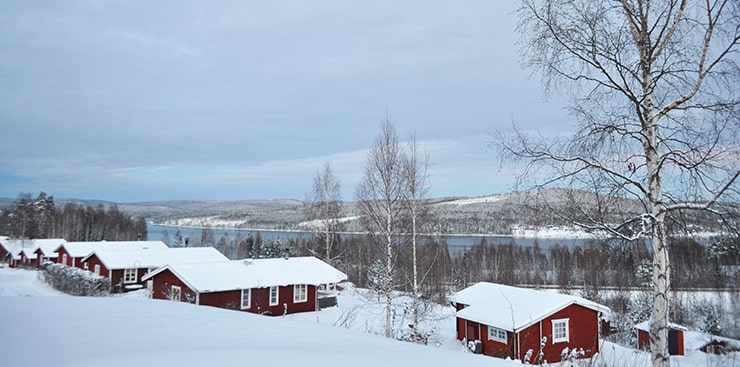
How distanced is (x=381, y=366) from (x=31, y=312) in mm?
3139

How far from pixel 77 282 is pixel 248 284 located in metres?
9.83

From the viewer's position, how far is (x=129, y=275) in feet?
84.7

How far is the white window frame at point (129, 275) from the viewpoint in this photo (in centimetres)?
2567

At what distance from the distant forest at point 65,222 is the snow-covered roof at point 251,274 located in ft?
103

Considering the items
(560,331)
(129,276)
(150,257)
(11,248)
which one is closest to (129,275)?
(129,276)

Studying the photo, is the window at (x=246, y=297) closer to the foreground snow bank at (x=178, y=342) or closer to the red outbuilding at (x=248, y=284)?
the red outbuilding at (x=248, y=284)

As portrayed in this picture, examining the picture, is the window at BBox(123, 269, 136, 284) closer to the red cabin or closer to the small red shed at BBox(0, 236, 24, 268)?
the red cabin

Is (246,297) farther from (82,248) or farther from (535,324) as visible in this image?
(82,248)

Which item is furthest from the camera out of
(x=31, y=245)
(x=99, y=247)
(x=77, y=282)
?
(x=31, y=245)

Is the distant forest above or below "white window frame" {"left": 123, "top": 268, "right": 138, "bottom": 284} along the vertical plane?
above

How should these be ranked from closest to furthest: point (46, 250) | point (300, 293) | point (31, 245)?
point (300, 293)
point (46, 250)
point (31, 245)

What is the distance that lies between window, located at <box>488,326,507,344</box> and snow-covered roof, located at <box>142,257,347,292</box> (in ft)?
26.7

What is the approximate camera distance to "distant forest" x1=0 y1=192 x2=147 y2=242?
139 ft

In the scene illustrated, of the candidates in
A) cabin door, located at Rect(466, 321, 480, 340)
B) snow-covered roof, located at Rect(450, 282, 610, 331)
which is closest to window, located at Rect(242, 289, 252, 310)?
snow-covered roof, located at Rect(450, 282, 610, 331)
